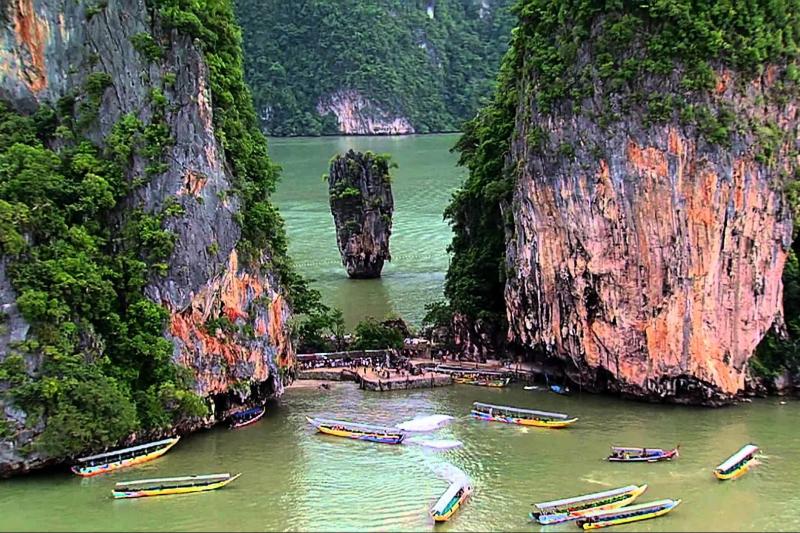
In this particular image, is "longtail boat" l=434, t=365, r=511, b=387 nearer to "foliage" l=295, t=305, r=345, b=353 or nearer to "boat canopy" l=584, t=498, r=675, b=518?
"foliage" l=295, t=305, r=345, b=353

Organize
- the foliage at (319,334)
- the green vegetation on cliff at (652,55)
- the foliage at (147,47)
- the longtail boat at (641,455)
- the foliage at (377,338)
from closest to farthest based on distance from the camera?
the longtail boat at (641,455), the foliage at (147,47), the green vegetation on cliff at (652,55), the foliage at (377,338), the foliage at (319,334)

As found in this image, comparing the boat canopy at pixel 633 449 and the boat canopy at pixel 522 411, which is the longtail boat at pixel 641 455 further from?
the boat canopy at pixel 522 411

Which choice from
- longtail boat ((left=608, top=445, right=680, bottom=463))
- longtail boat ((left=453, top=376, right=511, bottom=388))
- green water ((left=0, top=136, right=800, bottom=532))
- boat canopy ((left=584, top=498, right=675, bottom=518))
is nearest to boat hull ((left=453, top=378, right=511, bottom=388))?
longtail boat ((left=453, top=376, right=511, bottom=388))

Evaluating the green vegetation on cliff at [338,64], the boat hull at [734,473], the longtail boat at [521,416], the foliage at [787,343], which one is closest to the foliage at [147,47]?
the longtail boat at [521,416]

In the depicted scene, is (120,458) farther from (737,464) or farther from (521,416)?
(737,464)

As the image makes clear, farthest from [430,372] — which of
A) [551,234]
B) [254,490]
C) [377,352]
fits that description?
[254,490]

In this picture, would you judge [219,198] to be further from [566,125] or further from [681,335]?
[681,335]

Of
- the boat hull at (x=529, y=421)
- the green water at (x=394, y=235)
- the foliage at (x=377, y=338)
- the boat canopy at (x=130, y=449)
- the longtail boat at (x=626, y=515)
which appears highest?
the green water at (x=394, y=235)
